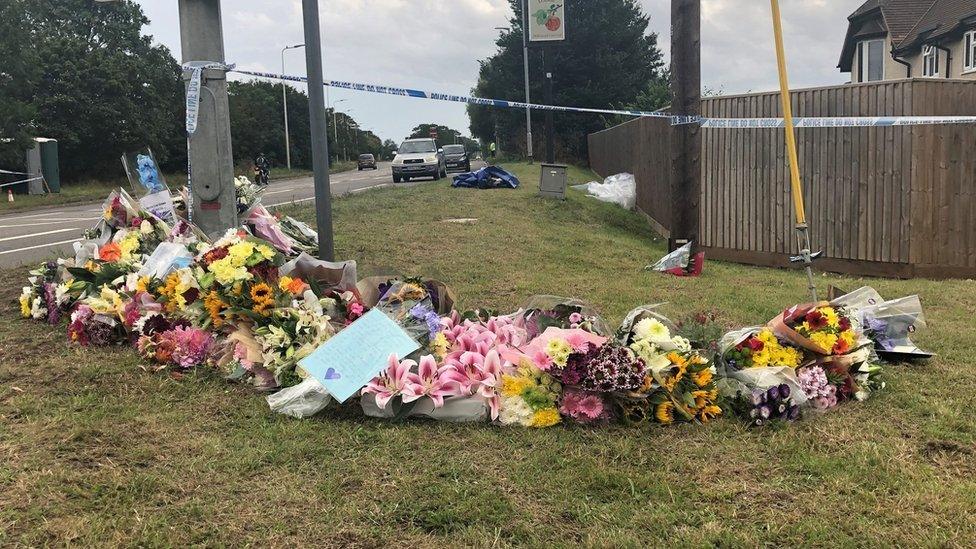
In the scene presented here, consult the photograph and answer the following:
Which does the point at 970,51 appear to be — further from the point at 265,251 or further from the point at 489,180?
the point at 265,251

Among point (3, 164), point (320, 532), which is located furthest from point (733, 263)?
point (3, 164)

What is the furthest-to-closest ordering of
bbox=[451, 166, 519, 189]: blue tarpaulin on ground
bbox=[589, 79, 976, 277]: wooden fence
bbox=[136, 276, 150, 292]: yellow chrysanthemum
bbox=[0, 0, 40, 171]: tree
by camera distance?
bbox=[0, 0, 40, 171]: tree < bbox=[451, 166, 519, 189]: blue tarpaulin on ground < bbox=[589, 79, 976, 277]: wooden fence < bbox=[136, 276, 150, 292]: yellow chrysanthemum

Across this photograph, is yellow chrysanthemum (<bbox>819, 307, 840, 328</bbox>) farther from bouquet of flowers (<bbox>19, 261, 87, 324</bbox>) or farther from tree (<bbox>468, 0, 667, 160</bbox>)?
tree (<bbox>468, 0, 667, 160</bbox>)

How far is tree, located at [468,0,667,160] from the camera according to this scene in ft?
152

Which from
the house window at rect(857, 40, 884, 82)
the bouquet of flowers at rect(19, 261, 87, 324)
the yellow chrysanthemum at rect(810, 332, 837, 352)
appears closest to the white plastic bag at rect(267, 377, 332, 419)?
the bouquet of flowers at rect(19, 261, 87, 324)

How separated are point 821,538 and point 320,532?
176 cm

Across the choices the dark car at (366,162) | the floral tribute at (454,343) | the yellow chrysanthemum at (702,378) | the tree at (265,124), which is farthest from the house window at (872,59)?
the dark car at (366,162)

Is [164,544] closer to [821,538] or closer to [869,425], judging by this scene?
[821,538]

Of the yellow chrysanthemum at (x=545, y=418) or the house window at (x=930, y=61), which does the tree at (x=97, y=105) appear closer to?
the yellow chrysanthemum at (x=545, y=418)

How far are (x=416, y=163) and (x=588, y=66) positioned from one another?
22316mm

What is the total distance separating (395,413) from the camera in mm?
3846

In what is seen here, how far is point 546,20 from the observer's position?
27.7 metres

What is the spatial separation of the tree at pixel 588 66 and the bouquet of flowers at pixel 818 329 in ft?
137

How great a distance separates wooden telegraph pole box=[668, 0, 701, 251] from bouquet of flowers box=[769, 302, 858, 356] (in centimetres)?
493
